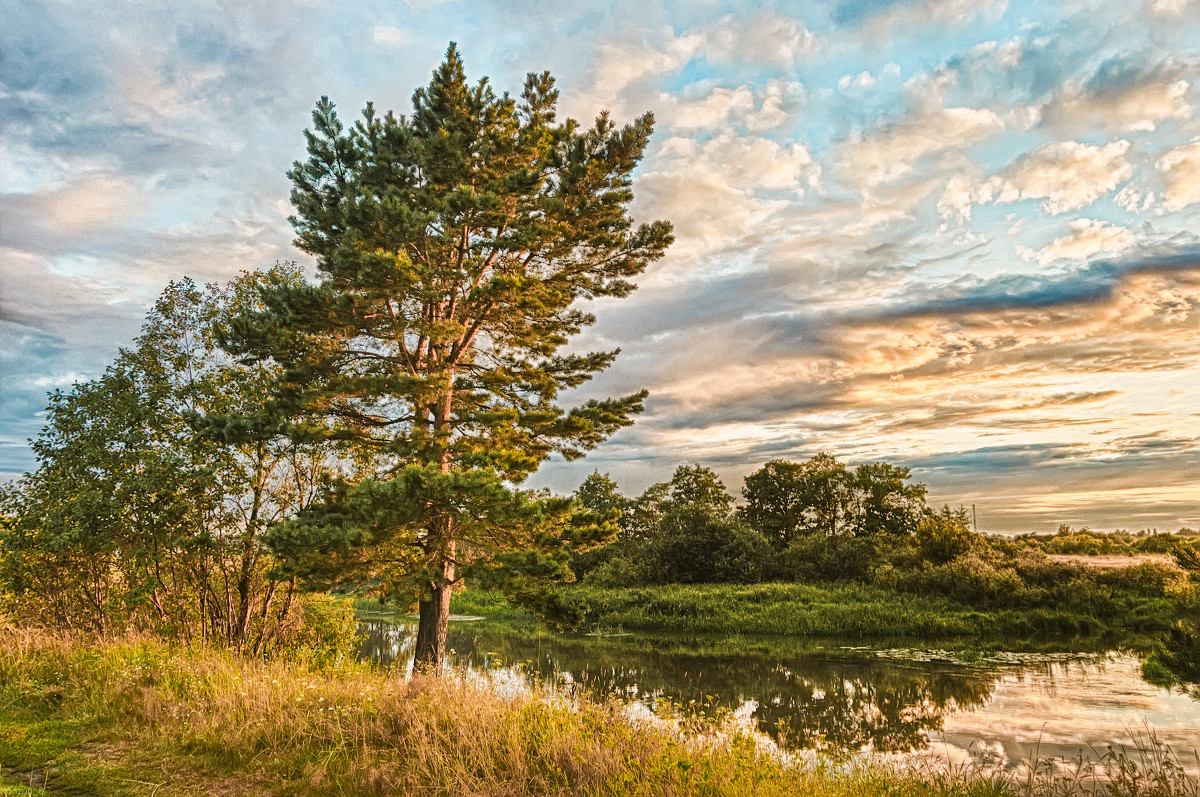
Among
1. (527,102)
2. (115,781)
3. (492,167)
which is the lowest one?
(115,781)

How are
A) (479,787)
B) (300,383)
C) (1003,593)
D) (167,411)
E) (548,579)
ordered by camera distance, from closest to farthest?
(479,787) < (548,579) < (300,383) < (167,411) < (1003,593)

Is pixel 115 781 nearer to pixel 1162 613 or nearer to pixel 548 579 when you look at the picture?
pixel 548 579

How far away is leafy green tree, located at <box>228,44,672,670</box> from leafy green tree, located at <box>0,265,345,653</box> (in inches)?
70.5

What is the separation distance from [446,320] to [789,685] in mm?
12545

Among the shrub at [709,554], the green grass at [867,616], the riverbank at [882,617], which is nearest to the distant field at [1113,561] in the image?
the riverbank at [882,617]

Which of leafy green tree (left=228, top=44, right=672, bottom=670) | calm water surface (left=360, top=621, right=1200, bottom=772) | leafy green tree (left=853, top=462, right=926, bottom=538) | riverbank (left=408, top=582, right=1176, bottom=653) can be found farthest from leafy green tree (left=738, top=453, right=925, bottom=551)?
leafy green tree (left=228, top=44, right=672, bottom=670)

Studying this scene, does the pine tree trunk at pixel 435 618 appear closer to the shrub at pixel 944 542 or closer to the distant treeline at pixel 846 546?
the distant treeline at pixel 846 546

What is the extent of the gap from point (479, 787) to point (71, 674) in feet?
24.0

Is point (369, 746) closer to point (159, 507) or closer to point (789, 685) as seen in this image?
point (159, 507)

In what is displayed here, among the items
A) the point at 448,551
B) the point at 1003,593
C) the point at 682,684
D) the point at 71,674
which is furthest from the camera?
the point at 1003,593

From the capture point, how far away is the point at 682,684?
1673 centimetres

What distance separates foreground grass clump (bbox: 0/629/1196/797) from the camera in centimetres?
541

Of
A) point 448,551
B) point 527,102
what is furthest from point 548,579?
point 527,102

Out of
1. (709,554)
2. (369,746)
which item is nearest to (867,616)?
(709,554)
